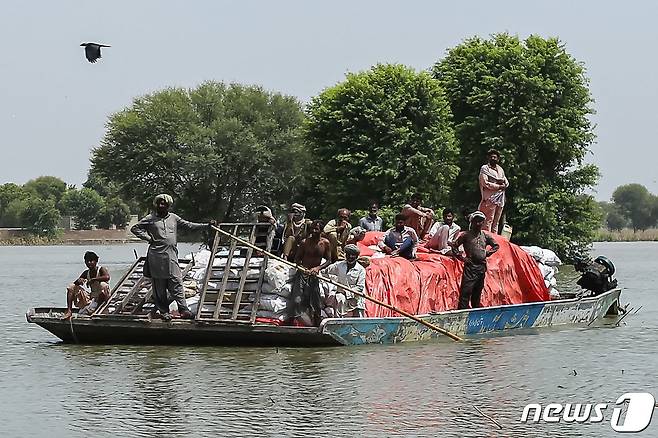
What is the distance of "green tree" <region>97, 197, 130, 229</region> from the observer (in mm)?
140375

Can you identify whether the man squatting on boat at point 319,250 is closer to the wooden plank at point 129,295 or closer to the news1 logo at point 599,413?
the wooden plank at point 129,295

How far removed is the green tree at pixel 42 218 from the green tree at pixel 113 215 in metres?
6.56

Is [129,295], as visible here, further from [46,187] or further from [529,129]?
[46,187]

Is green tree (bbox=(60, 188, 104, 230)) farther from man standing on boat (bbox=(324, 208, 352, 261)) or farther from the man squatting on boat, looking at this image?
man standing on boat (bbox=(324, 208, 352, 261))

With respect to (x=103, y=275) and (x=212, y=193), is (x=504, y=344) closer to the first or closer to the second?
(x=103, y=275)

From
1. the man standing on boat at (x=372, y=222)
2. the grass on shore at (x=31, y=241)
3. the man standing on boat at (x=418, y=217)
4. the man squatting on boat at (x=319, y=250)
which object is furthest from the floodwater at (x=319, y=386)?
the grass on shore at (x=31, y=241)

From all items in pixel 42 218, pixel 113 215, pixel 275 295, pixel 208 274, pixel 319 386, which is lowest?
pixel 319 386

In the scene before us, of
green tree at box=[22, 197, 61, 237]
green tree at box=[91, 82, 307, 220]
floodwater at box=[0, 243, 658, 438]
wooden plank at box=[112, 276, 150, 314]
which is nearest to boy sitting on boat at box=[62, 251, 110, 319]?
wooden plank at box=[112, 276, 150, 314]

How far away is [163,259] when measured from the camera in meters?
18.7

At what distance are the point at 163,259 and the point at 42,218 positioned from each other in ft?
390

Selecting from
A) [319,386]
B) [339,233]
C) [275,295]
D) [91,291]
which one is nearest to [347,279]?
[275,295]

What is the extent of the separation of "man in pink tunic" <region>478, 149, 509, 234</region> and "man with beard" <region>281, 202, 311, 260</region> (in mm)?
4170

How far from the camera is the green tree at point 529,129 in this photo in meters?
53.2

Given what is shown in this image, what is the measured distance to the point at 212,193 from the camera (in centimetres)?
7075
